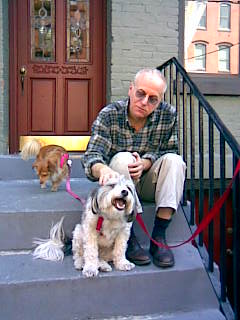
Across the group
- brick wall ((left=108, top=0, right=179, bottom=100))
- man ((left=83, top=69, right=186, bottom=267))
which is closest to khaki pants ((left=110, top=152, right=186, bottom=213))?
man ((left=83, top=69, right=186, bottom=267))

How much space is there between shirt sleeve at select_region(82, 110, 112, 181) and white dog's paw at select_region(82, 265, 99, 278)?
1.83ft

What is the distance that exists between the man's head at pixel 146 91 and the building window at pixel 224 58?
2.63 m

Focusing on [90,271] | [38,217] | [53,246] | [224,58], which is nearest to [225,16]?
[224,58]

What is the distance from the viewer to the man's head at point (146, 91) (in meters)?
2.51

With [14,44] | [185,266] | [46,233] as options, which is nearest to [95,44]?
[14,44]

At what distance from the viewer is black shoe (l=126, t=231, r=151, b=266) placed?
8.18 feet

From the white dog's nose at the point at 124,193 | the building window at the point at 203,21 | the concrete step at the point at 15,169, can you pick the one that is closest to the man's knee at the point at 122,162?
the white dog's nose at the point at 124,193

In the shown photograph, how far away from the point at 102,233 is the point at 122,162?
452 mm

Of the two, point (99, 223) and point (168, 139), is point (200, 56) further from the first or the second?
point (99, 223)

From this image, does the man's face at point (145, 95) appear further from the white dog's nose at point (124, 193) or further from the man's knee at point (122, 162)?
the white dog's nose at point (124, 193)

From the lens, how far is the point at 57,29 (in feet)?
15.5

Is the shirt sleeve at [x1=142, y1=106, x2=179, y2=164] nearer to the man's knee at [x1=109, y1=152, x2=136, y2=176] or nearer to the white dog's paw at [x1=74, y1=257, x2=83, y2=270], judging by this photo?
the man's knee at [x1=109, y1=152, x2=136, y2=176]

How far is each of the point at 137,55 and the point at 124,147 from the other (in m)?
2.08

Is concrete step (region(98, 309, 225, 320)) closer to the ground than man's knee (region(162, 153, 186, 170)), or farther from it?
closer to the ground
